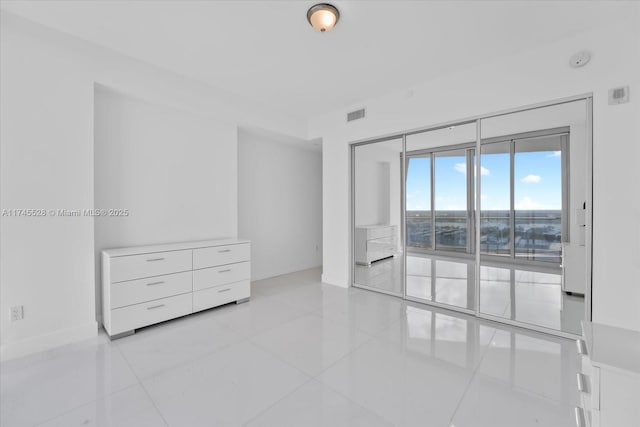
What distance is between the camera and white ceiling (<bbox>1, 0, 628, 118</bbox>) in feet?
7.05

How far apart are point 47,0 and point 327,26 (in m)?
2.23

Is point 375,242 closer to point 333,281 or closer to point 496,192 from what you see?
point 333,281

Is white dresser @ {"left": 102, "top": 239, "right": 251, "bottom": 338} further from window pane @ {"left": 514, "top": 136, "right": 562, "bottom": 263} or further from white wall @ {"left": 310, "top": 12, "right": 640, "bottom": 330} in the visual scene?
window pane @ {"left": 514, "top": 136, "right": 562, "bottom": 263}

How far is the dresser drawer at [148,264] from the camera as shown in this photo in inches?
102

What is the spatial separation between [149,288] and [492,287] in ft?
14.9

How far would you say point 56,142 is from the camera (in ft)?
7.98

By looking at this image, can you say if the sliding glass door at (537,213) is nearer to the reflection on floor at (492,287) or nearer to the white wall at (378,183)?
the reflection on floor at (492,287)

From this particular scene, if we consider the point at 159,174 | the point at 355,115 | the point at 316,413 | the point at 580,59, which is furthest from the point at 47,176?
the point at 580,59

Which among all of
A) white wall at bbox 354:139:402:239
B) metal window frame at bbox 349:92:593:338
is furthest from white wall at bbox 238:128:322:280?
metal window frame at bbox 349:92:593:338

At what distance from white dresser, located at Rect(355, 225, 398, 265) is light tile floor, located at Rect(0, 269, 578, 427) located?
2.17m

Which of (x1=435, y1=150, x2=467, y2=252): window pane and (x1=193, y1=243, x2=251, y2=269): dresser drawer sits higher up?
(x1=435, y1=150, x2=467, y2=252): window pane

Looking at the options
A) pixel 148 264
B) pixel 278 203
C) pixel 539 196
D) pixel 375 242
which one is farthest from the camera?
pixel 375 242

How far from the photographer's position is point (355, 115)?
13.5 ft

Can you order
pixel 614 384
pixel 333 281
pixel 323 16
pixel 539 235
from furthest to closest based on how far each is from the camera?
pixel 333 281 < pixel 539 235 < pixel 323 16 < pixel 614 384
